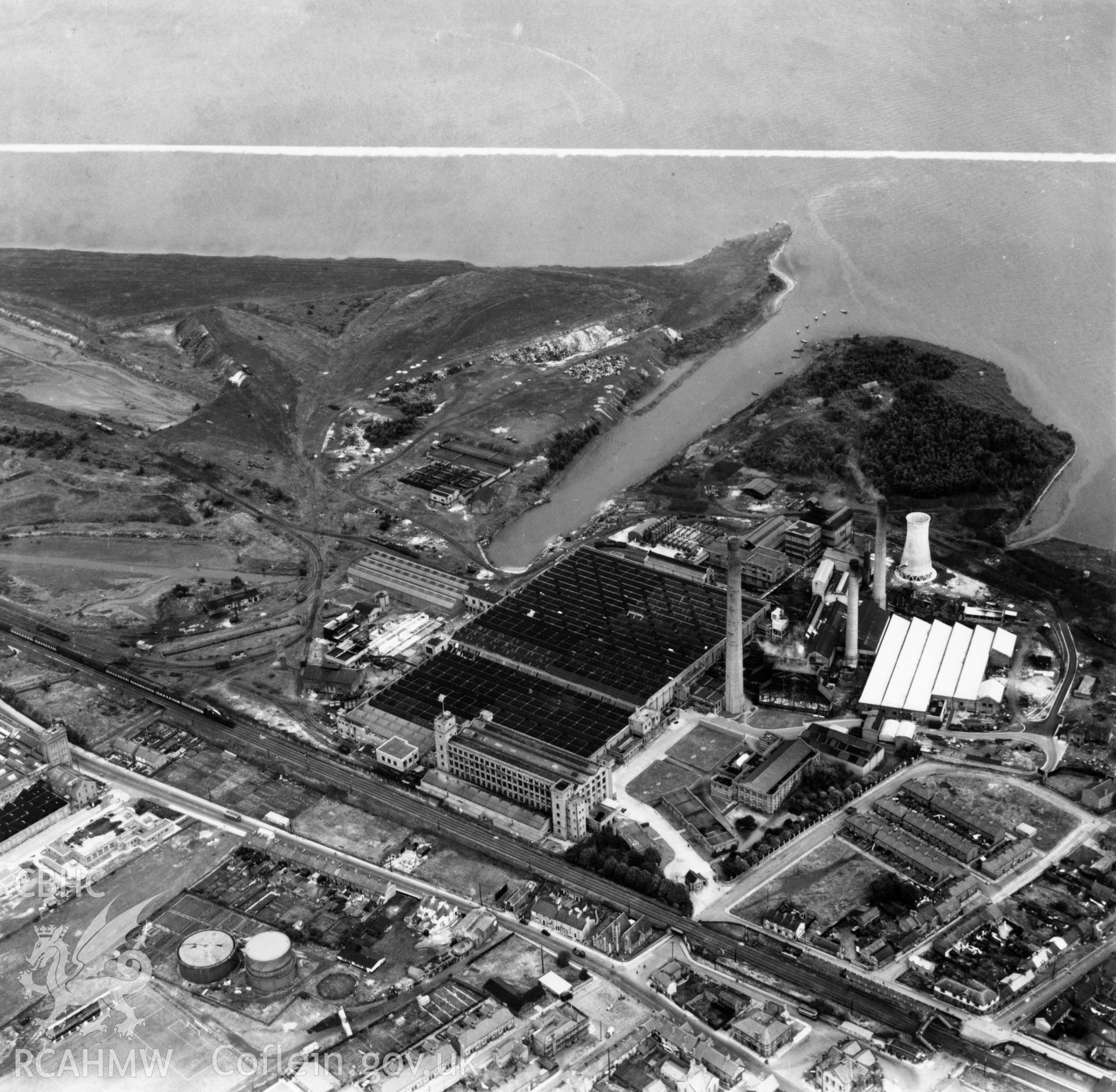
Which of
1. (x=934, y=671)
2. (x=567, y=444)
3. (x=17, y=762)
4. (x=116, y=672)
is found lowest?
(x=116, y=672)

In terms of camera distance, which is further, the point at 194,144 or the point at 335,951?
the point at 194,144

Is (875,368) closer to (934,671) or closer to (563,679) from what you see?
(934,671)

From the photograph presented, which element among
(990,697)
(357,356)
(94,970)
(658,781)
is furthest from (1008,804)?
(357,356)

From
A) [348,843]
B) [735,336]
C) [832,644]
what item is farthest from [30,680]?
[735,336]

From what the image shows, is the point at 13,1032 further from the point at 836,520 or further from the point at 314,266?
the point at 314,266

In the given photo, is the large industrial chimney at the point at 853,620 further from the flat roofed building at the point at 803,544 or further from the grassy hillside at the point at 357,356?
the grassy hillside at the point at 357,356

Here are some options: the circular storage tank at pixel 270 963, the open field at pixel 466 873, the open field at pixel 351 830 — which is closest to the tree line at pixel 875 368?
the open field at pixel 351 830
